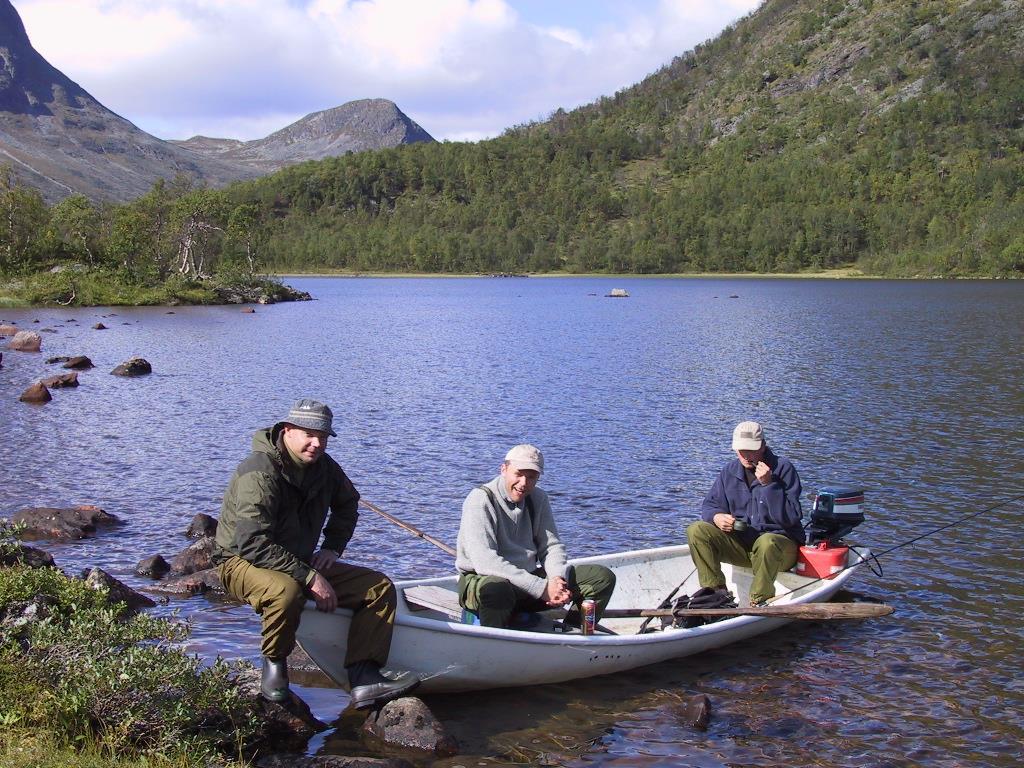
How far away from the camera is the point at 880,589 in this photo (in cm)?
1330

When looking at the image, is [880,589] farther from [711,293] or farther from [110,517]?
[711,293]

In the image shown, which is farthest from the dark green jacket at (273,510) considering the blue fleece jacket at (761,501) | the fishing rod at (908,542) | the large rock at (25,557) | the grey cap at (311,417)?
the fishing rod at (908,542)

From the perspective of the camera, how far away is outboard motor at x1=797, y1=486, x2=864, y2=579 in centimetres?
1203

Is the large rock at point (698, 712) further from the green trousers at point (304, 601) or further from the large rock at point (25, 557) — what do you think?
the large rock at point (25, 557)

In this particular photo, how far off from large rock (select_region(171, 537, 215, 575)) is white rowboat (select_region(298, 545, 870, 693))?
4.63 meters

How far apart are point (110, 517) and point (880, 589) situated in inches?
480

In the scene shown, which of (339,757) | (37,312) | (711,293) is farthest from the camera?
(711,293)

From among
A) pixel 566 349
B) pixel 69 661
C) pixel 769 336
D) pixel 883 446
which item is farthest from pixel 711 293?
pixel 69 661

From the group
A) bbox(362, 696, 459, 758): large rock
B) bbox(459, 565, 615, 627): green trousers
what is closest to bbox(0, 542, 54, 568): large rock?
bbox(362, 696, 459, 758): large rock

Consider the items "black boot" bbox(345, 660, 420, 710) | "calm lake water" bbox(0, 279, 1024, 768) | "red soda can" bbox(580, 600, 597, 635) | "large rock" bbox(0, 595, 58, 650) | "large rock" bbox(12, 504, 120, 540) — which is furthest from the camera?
"large rock" bbox(12, 504, 120, 540)

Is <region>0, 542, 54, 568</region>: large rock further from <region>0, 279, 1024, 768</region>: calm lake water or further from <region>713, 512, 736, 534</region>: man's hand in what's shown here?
<region>713, 512, 736, 534</region>: man's hand

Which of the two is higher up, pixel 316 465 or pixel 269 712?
pixel 316 465

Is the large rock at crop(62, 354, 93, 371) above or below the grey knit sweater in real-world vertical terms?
below

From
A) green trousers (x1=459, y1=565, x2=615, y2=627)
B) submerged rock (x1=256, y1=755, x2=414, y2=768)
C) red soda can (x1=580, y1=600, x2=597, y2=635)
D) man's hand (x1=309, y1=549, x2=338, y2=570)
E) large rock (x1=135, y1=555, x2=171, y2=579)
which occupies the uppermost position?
man's hand (x1=309, y1=549, x2=338, y2=570)
